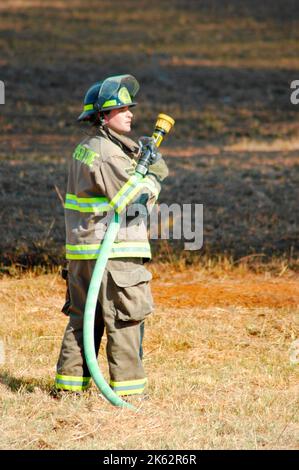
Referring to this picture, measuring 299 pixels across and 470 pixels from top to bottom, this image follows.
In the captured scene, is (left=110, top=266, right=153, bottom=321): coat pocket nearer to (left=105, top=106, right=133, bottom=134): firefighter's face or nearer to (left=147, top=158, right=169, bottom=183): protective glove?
(left=147, top=158, right=169, bottom=183): protective glove

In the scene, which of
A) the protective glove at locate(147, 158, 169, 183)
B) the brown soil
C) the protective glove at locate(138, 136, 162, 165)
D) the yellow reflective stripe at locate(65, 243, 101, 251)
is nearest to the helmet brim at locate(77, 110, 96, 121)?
the protective glove at locate(138, 136, 162, 165)

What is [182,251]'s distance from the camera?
378 inches

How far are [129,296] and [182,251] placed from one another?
4357 millimetres

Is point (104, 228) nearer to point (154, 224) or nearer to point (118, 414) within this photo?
point (118, 414)

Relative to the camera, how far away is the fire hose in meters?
5.13

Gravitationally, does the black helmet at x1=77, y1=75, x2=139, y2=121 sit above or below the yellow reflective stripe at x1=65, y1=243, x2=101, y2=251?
above

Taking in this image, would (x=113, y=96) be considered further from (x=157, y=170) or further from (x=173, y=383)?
(x=173, y=383)

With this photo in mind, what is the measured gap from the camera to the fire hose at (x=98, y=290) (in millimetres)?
5129

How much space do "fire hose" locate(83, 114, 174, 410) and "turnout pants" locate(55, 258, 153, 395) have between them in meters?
0.12

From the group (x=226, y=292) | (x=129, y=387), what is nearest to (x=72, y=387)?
(x=129, y=387)

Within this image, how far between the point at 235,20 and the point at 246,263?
2269 cm

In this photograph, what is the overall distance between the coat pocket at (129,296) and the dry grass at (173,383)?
1.58ft

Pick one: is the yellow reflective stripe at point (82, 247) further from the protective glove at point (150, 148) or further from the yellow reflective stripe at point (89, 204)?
the protective glove at point (150, 148)
